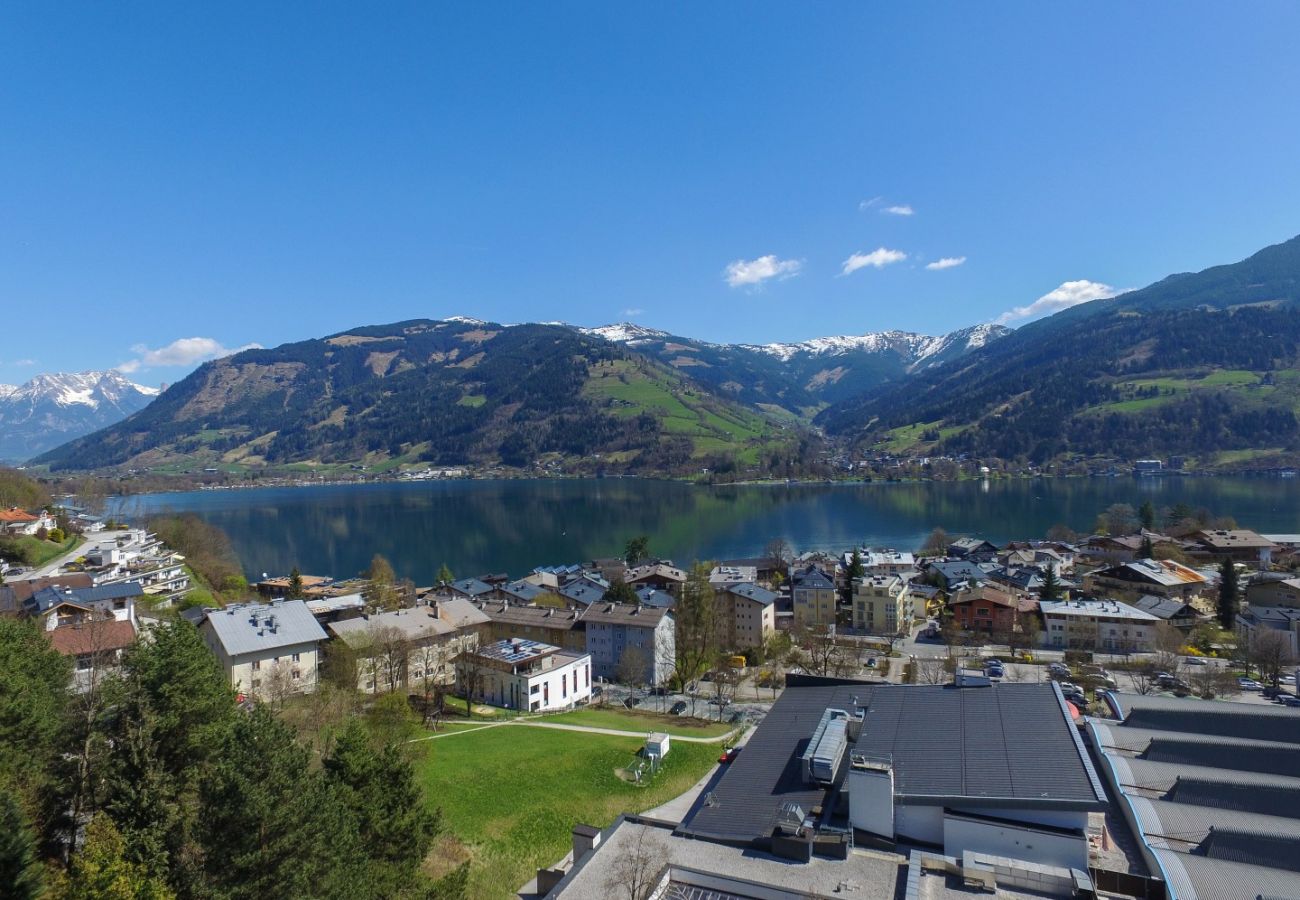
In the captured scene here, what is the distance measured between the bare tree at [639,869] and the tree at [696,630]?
20876mm

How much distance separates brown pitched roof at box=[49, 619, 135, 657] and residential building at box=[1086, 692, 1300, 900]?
26.6 m

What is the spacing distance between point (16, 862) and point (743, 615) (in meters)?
35.2

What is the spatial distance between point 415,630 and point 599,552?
4436cm

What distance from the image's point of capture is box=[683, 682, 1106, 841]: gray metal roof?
11.6 m

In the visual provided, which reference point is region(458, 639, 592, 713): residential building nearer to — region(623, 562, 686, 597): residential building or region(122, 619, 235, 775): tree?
region(122, 619, 235, 775): tree

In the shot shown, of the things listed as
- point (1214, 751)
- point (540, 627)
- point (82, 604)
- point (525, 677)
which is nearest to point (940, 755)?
point (1214, 751)

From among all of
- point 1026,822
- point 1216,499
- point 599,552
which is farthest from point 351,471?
point 1026,822

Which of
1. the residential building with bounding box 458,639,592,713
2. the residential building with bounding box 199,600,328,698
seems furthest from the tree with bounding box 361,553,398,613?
the residential building with bounding box 458,639,592,713

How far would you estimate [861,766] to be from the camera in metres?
11.8

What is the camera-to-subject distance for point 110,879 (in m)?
6.22

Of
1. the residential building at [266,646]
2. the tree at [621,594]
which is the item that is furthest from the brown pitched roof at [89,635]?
the tree at [621,594]

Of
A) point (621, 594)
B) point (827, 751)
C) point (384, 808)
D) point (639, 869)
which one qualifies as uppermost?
point (384, 808)

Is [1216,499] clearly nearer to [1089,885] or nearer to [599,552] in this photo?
[599,552]

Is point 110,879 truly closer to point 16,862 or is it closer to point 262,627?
point 16,862
